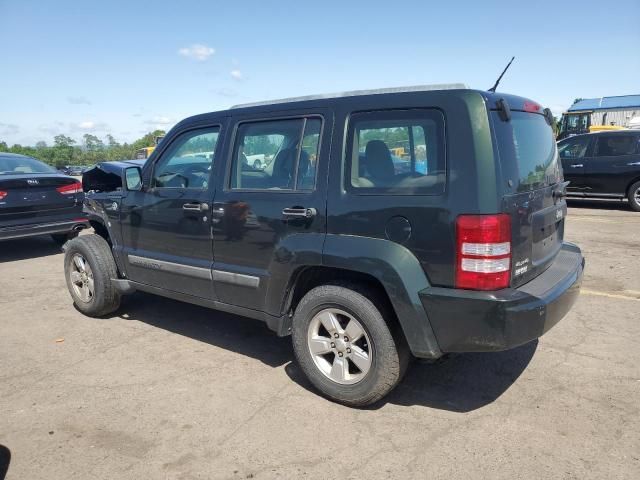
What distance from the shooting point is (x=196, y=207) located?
3.83 m

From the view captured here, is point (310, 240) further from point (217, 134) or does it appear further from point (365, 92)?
point (217, 134)

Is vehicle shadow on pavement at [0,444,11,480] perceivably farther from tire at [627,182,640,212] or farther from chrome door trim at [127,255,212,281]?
tire at [627,182,640,212]

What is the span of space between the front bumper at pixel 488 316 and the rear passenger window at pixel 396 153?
1.96 feet

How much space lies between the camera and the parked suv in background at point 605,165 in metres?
10.9

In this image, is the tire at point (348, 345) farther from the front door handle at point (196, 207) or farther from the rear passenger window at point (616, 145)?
the rear passenger window at point (616, 145)

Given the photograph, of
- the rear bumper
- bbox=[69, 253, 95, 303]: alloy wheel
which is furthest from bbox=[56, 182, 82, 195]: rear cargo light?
bbox=[69, 253, 95, 303]: alloy wheel

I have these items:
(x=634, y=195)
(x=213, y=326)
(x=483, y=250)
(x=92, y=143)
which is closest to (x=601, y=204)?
(x=634, y=195)

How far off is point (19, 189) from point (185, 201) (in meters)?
4.77

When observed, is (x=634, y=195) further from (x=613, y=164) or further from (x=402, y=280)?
(x=402, y=280)

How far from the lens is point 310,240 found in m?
3.17

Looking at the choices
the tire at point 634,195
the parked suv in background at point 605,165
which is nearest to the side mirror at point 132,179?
the parked suv in background at point 605,165

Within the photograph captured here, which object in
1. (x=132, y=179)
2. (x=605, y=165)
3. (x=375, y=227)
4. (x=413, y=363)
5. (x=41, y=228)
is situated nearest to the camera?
(x=375, y=227)

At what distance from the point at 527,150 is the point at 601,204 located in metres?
11.0

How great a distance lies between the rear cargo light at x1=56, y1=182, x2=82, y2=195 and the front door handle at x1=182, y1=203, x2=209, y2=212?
4.92 metres
